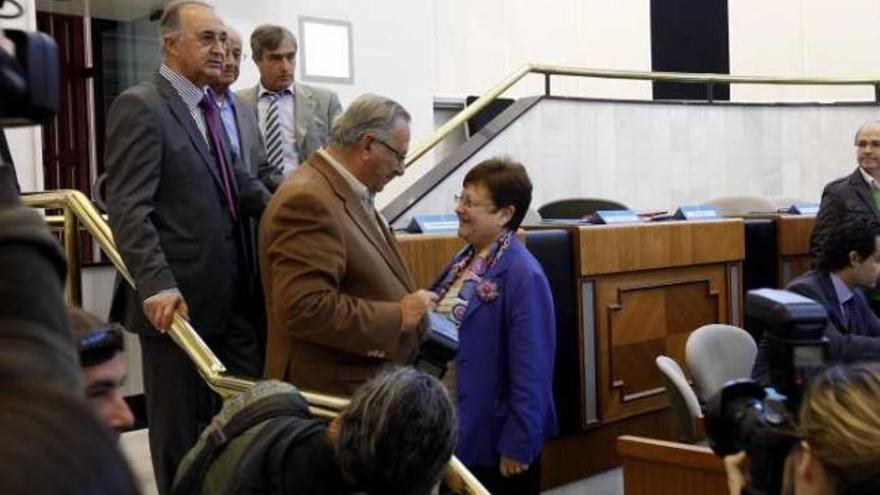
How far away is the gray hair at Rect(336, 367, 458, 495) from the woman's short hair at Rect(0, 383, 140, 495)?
1.09m

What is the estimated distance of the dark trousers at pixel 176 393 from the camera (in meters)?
2.47

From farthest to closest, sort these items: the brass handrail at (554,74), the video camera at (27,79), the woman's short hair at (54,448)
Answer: the brass handrail at (554,74) < the video camera at (27,79) < the woman's short hair at (54,448)

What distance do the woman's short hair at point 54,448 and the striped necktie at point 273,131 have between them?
3.23 metres

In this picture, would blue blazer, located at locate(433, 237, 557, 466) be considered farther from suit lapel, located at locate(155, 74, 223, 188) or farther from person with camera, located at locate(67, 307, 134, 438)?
person with camera, located at locate(67, 307, 134, 438)

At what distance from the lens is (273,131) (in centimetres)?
374

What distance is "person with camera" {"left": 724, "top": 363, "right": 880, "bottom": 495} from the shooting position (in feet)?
4.10

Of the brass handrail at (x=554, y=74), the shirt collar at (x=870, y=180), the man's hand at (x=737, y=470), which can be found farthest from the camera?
the brass handrail at (x=554, y=74)

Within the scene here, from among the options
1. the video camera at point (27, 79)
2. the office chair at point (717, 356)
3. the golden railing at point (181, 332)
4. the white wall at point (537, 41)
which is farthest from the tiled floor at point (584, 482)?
the white wall at point (537, 41)

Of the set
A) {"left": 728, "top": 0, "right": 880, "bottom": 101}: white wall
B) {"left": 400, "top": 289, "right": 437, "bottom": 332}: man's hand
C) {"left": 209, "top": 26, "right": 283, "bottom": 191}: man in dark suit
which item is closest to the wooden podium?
{"left": 209, "top": 26, "right": 283, "bottom": 191}: man in dark suit

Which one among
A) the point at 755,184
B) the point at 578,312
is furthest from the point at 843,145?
the point at 578,312

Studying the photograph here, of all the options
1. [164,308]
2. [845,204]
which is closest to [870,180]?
[845,204]

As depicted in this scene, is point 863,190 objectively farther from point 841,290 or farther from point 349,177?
point 349,177

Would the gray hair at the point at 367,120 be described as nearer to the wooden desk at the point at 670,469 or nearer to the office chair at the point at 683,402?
the wooden desk at the point at 670,469

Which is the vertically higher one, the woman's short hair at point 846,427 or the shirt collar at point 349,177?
the shirt collar at point 349,177
